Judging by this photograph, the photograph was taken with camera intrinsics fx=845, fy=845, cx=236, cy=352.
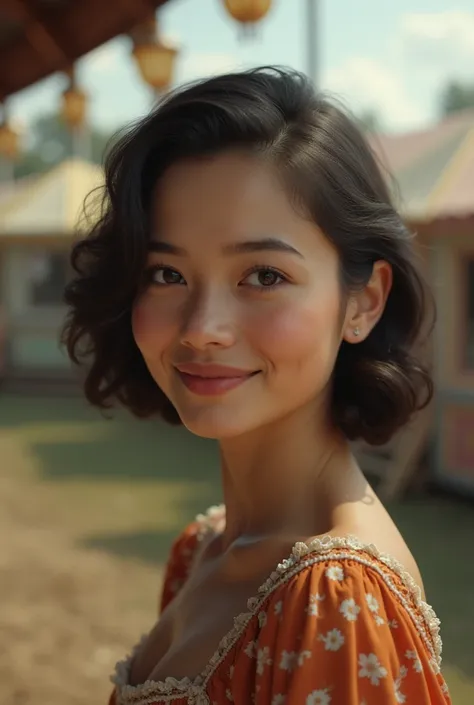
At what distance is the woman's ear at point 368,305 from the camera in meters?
1.20

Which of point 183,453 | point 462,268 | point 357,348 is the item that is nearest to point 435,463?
point 462,268

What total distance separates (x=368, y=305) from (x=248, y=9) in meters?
2.82

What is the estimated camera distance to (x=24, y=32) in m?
3.96

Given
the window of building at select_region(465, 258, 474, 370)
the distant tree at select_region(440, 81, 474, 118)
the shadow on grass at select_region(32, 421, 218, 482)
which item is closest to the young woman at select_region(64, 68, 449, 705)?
the window of building at select_region(465, 258, 474, 370)

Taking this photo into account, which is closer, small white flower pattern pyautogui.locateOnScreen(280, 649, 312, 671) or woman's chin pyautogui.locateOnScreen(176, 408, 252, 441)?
small white flower pattern pyautogui.locateOnScreen(280, 649, 312, 671)

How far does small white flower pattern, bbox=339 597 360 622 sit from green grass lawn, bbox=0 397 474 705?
114 inches

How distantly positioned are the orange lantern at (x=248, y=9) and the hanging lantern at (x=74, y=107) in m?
1.17

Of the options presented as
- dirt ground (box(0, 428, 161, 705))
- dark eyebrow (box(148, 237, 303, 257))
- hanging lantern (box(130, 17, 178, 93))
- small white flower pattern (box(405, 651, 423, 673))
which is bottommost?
dirt ground (box(0, 428, 161, 705))

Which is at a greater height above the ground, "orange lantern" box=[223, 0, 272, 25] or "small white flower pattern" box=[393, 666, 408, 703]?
"orange lantern" box=[223, 0, 272, 25]

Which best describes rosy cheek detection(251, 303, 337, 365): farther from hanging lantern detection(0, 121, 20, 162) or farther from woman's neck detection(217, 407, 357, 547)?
hanging lantern detection(0, 121, 20, 162)

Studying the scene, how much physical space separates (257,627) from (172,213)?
1.73 ft

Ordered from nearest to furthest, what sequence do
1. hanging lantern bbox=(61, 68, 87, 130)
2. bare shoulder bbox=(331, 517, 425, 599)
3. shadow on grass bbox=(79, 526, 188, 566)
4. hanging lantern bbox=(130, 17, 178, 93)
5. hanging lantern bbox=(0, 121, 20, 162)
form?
bare shoulder bbox=(331, 517, 425, 599)
hanging lantern bbox=(130, 17, 178, 93)
hanging lantern bbox=(61, 68, 87, 130)
shadow on grass bbox=(79, 526, 188, 566)
hanging lantern bbox=(0, 121, 20, 162)

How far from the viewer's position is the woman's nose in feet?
3.44

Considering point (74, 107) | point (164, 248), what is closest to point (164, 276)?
point (164, 248)
